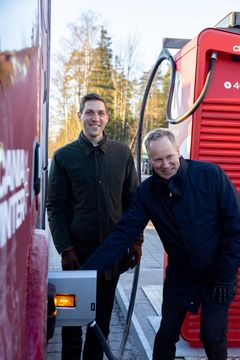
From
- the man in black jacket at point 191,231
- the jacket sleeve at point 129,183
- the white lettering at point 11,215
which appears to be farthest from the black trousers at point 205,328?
the white lettering at point 11,215

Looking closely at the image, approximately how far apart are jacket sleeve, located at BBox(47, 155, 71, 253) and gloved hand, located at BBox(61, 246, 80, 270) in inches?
1.1

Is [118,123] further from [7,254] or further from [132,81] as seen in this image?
[7,254]

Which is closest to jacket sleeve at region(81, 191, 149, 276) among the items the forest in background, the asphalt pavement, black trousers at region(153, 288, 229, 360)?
black trousers at region(153, 288, 229, 360)

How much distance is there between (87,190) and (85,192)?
2 cm

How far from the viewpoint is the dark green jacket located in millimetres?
2736

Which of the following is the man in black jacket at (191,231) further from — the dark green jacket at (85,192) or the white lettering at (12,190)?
the white lettering at (12,190)

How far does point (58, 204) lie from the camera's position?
9.14 ft

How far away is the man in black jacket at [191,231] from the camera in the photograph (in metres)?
2.42

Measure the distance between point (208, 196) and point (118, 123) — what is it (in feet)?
94.5

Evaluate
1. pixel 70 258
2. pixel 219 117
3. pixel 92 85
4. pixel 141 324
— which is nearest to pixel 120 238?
pixel 70 258

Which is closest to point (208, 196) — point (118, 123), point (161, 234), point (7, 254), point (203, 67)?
point (161, 234)

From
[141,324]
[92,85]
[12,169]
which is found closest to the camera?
[12,169]

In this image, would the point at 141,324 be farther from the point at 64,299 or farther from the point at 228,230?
the point at 64,299

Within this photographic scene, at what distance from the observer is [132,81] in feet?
103
